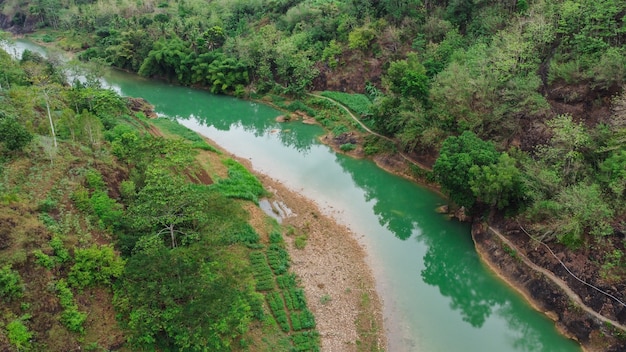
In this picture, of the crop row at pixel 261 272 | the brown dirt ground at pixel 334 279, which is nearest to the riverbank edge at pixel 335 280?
the brown dirt ground at pixel 334 279

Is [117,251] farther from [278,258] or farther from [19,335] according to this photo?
[278,258]

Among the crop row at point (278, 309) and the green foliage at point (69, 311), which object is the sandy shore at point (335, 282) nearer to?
the crop row at point (278, 309)

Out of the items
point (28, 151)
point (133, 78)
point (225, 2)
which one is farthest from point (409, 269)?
point (225, 2)

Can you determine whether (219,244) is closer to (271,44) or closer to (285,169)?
(285,169)

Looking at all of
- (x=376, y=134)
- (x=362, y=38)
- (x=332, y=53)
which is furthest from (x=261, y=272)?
(x=332, y=53)

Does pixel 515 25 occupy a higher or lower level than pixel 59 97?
higher

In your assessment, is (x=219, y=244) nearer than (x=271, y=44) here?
Yes

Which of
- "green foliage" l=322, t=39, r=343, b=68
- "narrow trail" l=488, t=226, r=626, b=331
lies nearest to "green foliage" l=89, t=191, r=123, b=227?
"narrow trail" l=488, t=226, r=626, b=331
